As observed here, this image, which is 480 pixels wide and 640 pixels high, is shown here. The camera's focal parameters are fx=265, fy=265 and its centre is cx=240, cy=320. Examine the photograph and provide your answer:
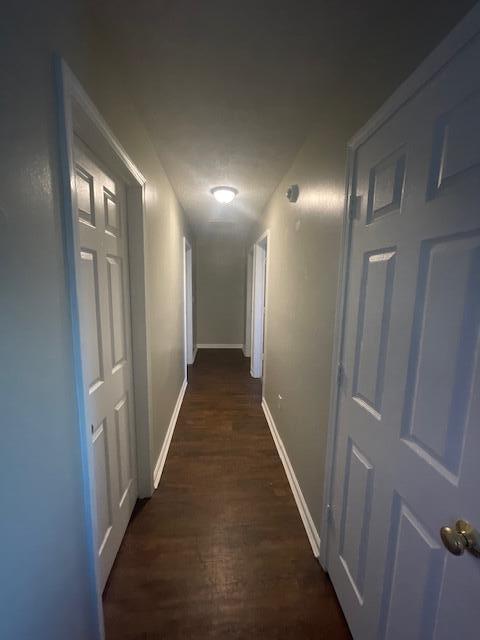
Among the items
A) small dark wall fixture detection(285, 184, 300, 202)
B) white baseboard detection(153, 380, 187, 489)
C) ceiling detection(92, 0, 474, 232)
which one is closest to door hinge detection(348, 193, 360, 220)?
ceiling detection(92, 0, 474, 232)

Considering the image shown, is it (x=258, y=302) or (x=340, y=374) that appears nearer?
(x=340, y=374)

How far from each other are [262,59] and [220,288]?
466 centimetres

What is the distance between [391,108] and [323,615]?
200 centimetres

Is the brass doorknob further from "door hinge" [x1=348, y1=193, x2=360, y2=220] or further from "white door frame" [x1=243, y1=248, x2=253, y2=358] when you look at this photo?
"white door frame" [x1=243, y1=248, x2=253, y2=358]

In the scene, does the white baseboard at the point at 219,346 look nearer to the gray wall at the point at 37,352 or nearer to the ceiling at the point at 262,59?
the ceiling at the point at 262,59

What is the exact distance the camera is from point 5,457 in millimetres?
571

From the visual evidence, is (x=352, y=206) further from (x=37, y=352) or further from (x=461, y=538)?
(x=37, y=352)

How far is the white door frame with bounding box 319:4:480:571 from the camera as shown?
606mm

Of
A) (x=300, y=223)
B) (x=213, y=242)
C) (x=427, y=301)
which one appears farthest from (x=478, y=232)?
(x=213, y=242)

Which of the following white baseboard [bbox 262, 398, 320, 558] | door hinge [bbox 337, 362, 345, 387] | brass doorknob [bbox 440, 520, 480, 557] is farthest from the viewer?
white baseboard [bbox 262, 398, 320, 558]

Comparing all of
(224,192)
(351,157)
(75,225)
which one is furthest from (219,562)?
(224,192)

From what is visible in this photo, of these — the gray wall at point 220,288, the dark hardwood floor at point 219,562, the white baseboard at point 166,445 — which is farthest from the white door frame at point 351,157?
the gray wall at point 220,288

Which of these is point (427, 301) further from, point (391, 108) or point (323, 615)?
point (323, 615)

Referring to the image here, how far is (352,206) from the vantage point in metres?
1.10
